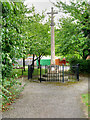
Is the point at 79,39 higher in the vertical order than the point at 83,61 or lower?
higher

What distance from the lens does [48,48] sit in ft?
42.5

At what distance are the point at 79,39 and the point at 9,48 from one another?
24.9 feet

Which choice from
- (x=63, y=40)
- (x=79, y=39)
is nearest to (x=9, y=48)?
(x=79, y=39)

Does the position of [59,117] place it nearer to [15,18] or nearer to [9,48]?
[9,48]

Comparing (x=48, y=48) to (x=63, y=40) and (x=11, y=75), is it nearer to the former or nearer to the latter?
(x=63, y=40)

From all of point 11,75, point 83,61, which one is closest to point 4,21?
point 11,75

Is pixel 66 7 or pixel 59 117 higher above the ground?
pixel 66 7

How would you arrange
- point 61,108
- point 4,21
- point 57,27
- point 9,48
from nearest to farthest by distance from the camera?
1. point 4,21
2. point 9,48
3. point 61,108
4. point 57,27

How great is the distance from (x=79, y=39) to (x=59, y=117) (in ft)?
24.9

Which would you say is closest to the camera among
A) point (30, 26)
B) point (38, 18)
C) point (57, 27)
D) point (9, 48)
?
point (9, 48)

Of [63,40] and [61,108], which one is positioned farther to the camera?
[63,40]

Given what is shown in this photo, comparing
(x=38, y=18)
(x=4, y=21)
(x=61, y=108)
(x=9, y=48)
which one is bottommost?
(x=61, y=108)

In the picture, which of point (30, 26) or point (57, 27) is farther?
point (57, 27)

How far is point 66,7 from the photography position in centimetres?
1222
